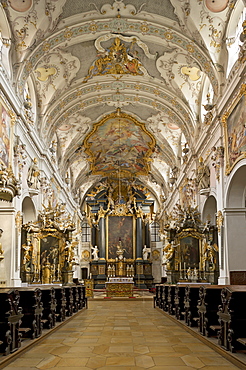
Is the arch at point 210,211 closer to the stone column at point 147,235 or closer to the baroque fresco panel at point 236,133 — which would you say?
the baroque fresco panel at point 236,133

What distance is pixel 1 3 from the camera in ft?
40.7

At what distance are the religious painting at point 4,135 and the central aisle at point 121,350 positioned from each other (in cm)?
569

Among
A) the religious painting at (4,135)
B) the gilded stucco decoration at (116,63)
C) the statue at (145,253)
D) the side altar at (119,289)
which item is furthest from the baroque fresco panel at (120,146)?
the religious painting at (4,135)

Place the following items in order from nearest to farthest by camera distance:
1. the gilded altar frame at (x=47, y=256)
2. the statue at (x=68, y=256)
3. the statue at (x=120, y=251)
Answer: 1. the gilded altar frame at (x=47, y=256)
2. the statue at (x=68, y=256)
3. the statue at (x=120, y=251)

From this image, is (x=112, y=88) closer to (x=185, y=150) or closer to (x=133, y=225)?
(x=185, y=150)

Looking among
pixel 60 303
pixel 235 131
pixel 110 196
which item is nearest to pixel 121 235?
pixel 110 196

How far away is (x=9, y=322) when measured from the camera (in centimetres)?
564

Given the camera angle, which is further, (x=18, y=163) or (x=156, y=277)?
(x=156, y=277)

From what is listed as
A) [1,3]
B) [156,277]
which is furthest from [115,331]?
[156,277]

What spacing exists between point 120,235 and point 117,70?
61.3 ft

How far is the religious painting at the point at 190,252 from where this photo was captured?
57.5 feet

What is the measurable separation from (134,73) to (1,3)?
23.7 ft

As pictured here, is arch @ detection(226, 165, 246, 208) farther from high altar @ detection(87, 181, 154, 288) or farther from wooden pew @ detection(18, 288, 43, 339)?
high altar @ detection(87, 181, 154, 288)

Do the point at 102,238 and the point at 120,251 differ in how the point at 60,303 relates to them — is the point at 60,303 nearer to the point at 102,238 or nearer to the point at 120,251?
the point at 120,251
